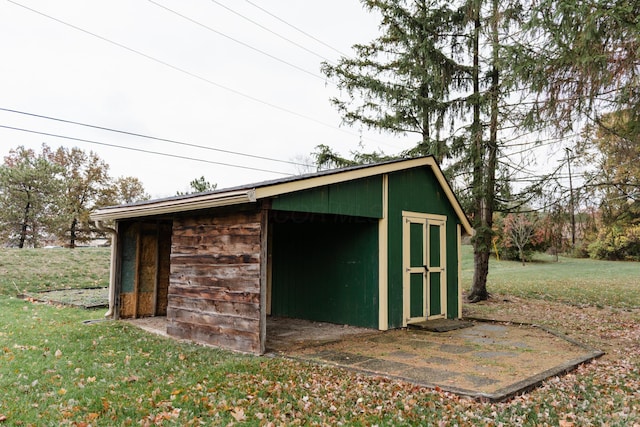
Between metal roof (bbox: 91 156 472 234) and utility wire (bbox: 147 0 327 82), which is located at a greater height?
utility wire (bbox: 147 0 327 82)

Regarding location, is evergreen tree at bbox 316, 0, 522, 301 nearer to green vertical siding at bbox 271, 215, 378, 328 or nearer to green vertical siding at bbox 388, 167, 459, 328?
green vertical siding at bbox 388, 167, 459, 328

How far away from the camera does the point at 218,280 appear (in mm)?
6438

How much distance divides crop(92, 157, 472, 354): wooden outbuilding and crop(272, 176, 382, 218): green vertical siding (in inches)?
0.7

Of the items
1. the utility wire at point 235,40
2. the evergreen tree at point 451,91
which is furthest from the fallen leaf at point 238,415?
the utility wire at point 235,40

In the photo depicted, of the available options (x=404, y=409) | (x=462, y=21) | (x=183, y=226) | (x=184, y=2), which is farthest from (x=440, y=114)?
(x=404, y=409)

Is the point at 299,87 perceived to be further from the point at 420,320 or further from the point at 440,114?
the point at 420,320

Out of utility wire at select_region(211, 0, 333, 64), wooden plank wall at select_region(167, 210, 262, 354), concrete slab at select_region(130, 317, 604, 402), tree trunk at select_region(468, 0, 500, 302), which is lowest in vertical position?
concrete slab at select_region(130, 317, 604, 402)

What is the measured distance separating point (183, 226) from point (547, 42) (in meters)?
6.11

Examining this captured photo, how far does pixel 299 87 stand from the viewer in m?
19.1

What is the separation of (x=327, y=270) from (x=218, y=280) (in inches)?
106

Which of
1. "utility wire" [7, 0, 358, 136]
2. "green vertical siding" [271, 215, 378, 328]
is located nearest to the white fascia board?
"green vertical siding" [271, 215, 378, 328]

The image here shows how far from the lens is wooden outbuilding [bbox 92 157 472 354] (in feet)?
19.9

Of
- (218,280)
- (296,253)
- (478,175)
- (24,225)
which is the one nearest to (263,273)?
(218,280)

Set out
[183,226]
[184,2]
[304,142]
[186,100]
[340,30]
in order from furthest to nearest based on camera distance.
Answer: [304,142] < [186,100] < [340,30] < [184,2] < [183,226]
